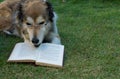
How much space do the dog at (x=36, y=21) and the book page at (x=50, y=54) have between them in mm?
96

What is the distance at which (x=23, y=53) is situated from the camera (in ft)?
13.1

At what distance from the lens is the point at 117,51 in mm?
4293

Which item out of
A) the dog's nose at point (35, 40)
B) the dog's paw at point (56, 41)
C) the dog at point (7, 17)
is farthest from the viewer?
the dog at point (7, 17)

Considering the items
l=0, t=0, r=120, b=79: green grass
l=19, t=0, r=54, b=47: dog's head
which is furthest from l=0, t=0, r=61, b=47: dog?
l=0, t=0, r=120, b=79: green grass

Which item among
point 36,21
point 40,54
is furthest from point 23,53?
point 36,21

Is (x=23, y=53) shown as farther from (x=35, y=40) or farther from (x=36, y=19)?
(x=36, y=19)

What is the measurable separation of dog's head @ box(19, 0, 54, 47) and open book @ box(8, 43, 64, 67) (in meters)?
0.10

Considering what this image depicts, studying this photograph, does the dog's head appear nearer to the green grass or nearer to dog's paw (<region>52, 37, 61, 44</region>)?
dog's paw (<region>52, 37, 61, 44</region>)

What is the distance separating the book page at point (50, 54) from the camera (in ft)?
12.6

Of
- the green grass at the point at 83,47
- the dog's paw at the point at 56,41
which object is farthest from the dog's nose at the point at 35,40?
the dog's paw at the point at 56,41

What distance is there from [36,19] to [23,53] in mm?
425

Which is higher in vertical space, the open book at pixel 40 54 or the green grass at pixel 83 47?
the open book at pixel 40 54

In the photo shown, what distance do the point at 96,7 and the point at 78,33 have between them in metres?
1.98

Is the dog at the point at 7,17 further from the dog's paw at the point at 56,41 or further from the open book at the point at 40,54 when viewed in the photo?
the open book at the point at 40,54
